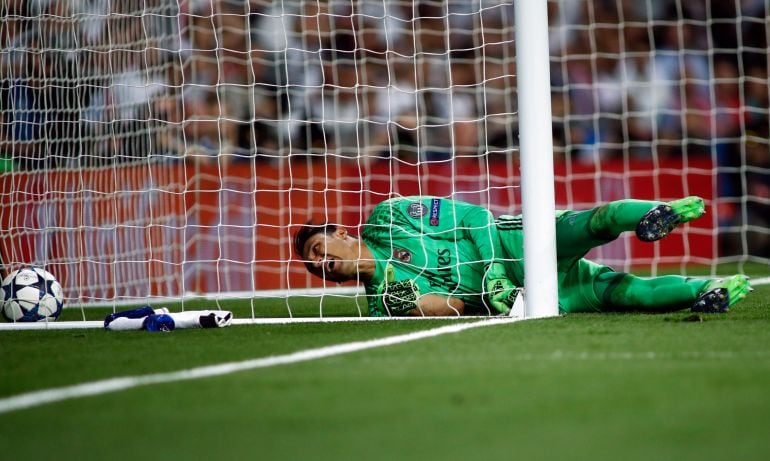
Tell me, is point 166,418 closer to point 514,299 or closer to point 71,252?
point 514,299

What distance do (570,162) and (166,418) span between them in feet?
29.8

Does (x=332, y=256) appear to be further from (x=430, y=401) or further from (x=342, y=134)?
(x=342, y=134)

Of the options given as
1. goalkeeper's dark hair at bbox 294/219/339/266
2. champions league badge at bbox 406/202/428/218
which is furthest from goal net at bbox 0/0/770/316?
champions league badge at bbox 406/202/428/218

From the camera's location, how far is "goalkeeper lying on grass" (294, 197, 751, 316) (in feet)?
15.3

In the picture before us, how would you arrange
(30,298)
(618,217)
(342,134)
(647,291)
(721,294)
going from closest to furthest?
1. (721,294)
2. (618,217)
3. (647,291)
4. (30,298)
5. (342,134)

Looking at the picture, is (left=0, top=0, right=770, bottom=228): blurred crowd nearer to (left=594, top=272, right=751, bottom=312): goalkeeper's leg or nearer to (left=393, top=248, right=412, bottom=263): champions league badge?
(left=393, top=248, right=412, bottom=263): champions league badge

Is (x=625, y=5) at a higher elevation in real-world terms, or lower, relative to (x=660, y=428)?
higher

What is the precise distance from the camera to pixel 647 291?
15.8 feet

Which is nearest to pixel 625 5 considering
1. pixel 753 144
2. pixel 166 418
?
pixel 753 144

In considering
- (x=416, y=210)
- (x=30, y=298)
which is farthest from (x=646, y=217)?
(x=30, y=298)

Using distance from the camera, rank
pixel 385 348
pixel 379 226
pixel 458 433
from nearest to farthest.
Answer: pixel 458 433 → pixel 385 348 → pixel 379 226

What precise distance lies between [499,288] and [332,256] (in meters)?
0.85

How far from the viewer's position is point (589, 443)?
1.99 metres

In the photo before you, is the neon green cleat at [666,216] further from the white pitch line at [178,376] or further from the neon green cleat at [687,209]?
the white pitch line at [178,376]
